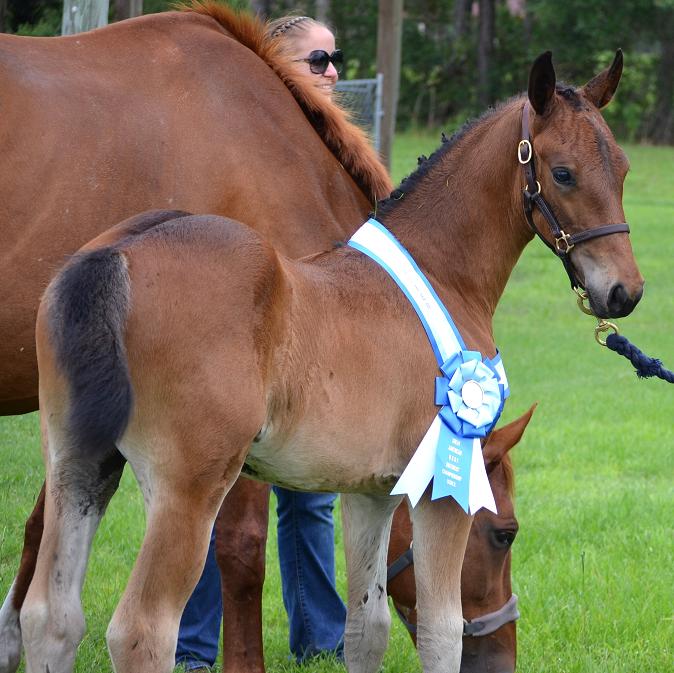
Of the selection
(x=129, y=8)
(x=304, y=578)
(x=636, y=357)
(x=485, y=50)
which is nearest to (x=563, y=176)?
(x=636, y=357)

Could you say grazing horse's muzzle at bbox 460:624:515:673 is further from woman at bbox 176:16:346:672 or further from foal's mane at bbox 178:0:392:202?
foal's mane at bbox 178:0:392:202

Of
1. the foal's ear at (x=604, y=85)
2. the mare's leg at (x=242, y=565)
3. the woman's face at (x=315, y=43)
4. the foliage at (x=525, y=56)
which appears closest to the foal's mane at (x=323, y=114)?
the woman's face at (x=315, y=43)

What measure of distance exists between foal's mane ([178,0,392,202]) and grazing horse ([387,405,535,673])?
979 mm

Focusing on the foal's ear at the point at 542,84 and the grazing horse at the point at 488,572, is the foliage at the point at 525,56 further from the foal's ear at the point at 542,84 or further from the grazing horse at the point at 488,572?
the foal's ear at the point at 542,84

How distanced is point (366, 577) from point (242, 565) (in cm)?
49

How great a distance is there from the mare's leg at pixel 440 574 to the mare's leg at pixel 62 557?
82 centimetres

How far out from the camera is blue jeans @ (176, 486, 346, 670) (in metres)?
4.24

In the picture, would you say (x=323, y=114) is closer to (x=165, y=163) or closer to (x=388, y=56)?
(x=165, y=163)

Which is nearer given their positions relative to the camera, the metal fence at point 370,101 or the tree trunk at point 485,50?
the metal fence at point 370,101

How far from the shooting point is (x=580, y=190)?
9.94ft

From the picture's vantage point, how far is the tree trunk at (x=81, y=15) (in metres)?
5.52

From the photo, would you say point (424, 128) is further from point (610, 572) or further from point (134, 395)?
point (134, 395)

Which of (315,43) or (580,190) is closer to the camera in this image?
(580,190)

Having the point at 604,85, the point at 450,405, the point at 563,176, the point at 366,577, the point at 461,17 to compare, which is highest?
the point at 604,85
